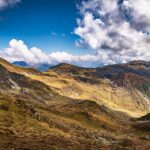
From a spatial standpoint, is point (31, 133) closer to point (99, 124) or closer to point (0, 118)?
point (0, 118)

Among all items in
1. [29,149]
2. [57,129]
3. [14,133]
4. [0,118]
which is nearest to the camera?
[29,149]

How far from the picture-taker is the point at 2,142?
5041cm

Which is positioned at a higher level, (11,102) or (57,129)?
(11,102)

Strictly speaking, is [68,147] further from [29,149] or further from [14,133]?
[14,133]

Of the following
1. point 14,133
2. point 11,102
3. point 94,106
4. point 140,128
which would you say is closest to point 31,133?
point 14,133

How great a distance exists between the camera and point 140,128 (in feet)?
409

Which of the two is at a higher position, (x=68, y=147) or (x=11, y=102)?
(x=11, y=102)

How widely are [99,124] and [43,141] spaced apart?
6739cm

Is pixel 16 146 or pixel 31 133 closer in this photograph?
pixel 16 146

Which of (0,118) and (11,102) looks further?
(11,102)

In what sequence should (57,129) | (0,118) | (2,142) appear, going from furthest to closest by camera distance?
(57,129) → (0,118) → (2,142)

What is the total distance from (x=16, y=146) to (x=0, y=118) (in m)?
19.5

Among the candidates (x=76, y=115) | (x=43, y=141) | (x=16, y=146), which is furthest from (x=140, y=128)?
(x=16, y=146)

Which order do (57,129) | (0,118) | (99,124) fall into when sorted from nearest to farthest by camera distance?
1. (0,118)
2. (57,129)
3. (99,124)
